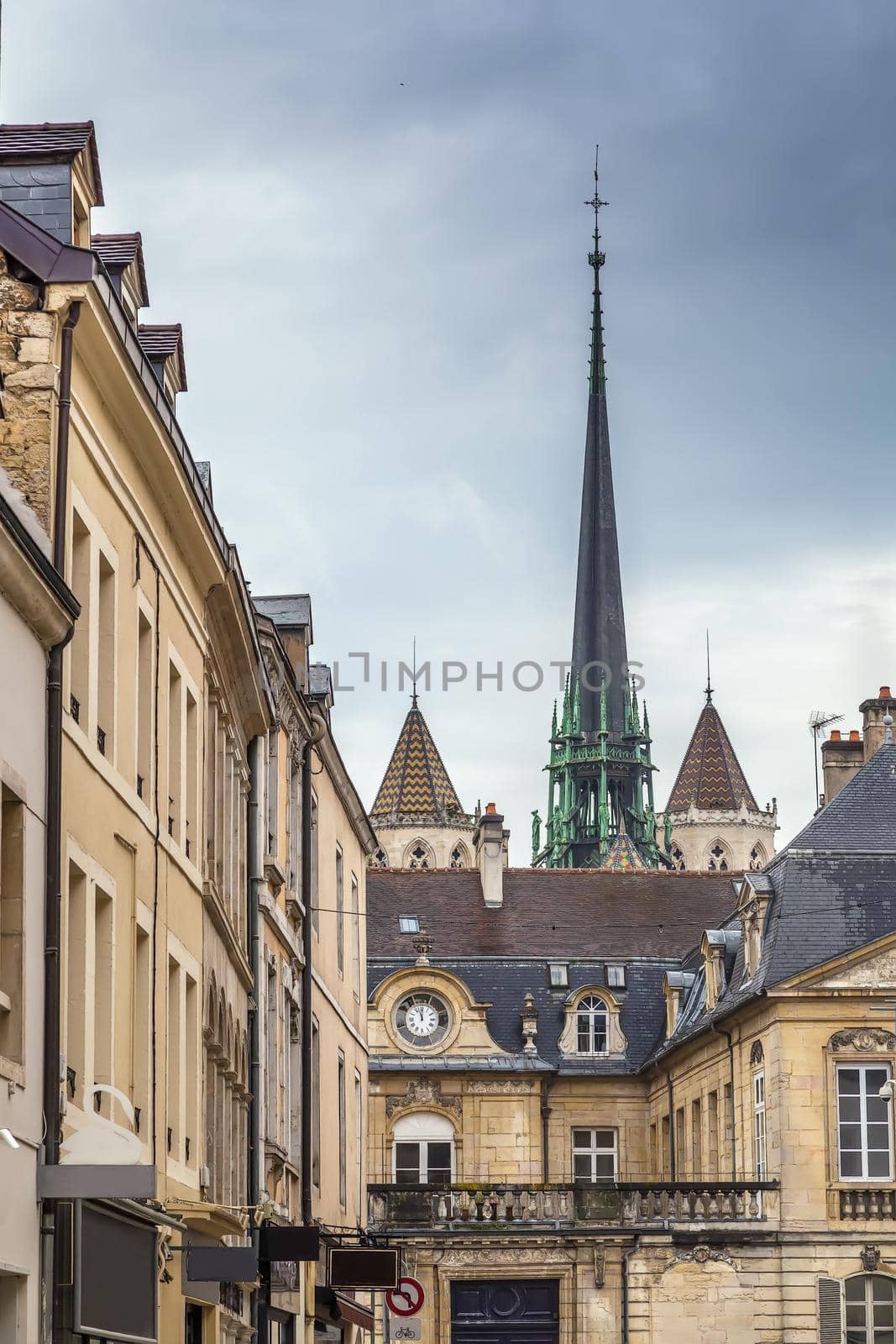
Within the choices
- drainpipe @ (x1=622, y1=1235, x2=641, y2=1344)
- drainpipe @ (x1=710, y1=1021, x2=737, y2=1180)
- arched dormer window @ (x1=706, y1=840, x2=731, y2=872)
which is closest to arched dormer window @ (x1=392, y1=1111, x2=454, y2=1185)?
drainpipe @ (x1=710, y1=1021, x2=737, y2=1180)

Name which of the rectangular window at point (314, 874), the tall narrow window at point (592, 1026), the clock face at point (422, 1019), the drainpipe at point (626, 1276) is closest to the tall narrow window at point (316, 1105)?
the rectangular window at point (314, 874)

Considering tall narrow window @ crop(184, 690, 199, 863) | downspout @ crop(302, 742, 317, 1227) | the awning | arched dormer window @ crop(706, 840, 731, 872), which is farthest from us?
arched dormer window @ crop(706, 840, 731, 872)

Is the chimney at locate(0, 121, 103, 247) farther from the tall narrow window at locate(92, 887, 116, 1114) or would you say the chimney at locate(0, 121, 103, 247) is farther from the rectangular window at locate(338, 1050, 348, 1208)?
the rectangular window at locate(338, 1050, 348, 1208)

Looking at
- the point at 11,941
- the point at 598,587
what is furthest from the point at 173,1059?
the point at 598,587

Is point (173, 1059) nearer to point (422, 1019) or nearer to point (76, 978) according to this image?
point (76, 978)

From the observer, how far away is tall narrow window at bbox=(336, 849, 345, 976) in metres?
36.0

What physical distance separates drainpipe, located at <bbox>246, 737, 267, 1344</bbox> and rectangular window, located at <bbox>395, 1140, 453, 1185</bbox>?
3066 centimetres

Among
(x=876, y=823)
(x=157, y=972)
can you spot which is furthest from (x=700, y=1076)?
(x=157, y=972)

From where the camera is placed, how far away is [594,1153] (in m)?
56.2

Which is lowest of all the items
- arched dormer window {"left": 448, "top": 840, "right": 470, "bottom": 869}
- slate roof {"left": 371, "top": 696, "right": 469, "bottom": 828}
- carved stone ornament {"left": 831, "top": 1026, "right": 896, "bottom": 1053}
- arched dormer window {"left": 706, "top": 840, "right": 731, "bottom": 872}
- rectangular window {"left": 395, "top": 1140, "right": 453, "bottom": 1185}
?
rectangular window {"left": 395, "top": 1140, "right": 453, "bottom": 1185}

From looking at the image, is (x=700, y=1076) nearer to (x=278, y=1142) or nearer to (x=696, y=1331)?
(x=696, y=1331)

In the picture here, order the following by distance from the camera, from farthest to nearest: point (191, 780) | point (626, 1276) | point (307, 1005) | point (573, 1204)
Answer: point (573, 1204) → point (626, 1276) → point (307, 1005) → point (191, 780)

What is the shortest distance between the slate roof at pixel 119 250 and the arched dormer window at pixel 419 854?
94327 mm

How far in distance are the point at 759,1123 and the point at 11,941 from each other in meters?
34.1
